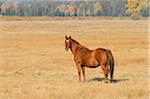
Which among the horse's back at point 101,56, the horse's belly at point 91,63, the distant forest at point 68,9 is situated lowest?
the distant forest at point 68,9

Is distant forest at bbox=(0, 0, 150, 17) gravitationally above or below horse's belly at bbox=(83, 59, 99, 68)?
below

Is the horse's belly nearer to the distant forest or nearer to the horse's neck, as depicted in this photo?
the horse's neck

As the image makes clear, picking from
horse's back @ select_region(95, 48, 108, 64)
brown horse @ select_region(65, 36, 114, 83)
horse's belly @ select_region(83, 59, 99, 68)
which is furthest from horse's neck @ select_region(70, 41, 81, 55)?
horse's back @ select_region(95, 48, 108, 64)

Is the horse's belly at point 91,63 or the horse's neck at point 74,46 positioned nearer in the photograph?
the horse's belly at point 91,63

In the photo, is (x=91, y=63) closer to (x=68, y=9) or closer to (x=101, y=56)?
(x=101, y=56)

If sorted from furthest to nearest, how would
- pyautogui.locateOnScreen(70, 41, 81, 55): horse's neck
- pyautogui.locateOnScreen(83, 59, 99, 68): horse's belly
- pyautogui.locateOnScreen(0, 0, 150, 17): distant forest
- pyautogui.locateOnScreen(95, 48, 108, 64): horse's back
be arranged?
pyautogui.locateOnScreen(0, 0, 150, 17): distant forest
pyautogui.locateOnScreen(70, 41, 81, 55): horse's neck
pyautogui.locateOnScreen(83, 59, 99, 68): horse's belly
pyautogui.locateOnScreen(95, 48, 108, 64): horse's back

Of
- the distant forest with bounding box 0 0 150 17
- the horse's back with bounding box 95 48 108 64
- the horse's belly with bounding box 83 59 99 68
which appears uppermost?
the horse's back with bounding box 95 48 108 64

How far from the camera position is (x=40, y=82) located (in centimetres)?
1495

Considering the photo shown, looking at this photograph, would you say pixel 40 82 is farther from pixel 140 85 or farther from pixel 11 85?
pixel 140 85

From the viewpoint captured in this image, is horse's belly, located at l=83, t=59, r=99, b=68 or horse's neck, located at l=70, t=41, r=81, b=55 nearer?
horse's belly, located at l=83, t=59, r=99, b=68

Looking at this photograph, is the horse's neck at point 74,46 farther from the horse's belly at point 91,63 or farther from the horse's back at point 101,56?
the horse's back at point 101,56

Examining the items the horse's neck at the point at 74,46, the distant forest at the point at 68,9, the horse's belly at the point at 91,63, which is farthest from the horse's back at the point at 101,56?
the distant forest at the point at 68,9

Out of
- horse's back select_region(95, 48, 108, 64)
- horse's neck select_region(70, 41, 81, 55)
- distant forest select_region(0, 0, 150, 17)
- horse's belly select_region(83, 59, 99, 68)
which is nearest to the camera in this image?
horse's back select_region(95, 48, 108, 64)

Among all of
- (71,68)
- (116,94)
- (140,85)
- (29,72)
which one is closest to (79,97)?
(116,94)
